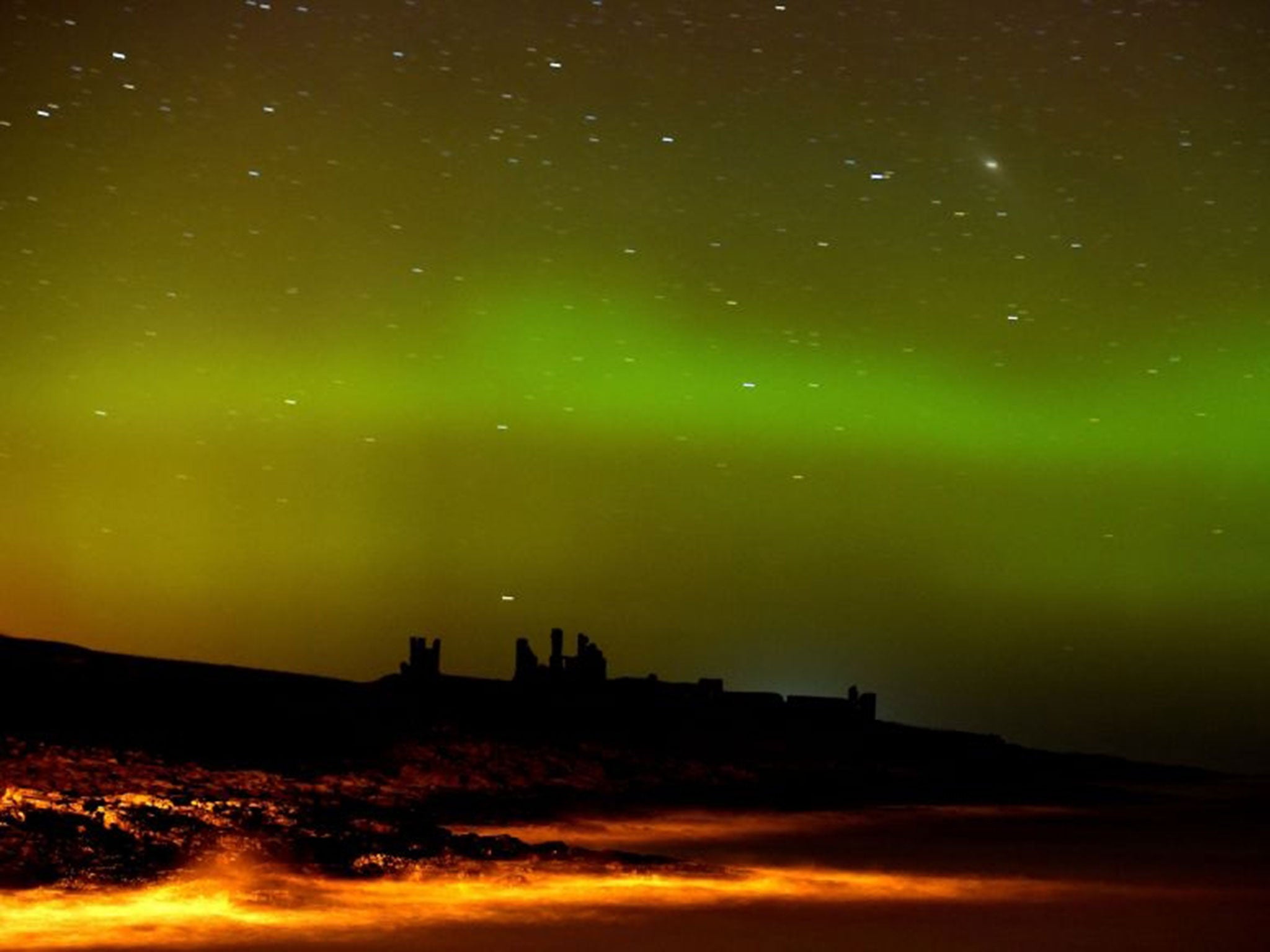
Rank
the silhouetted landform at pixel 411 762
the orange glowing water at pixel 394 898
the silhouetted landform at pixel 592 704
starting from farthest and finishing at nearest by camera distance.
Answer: the silhouetted landform at pixel 592 704 < the silhouetted landform at pixel 411 762 < the orange glowing water at pixel 394 898

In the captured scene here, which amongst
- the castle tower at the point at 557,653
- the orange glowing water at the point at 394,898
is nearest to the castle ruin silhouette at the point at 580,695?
the castle tower at the point at 557,653

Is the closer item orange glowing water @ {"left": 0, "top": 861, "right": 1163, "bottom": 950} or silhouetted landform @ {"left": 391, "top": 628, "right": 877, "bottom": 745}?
orange glowing water @ {"left": 0, "top": 861, "right": 1163, "bottom": 950}

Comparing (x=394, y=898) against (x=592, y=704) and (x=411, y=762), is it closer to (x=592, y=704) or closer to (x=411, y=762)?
(x=411, y=762)

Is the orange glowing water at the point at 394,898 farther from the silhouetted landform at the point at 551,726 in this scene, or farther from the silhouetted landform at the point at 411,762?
the silhouetted landform at the point at 551,726

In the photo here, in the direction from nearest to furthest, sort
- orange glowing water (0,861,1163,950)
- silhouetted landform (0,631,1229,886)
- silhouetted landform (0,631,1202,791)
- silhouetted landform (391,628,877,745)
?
orange glowing water (0,861,1163,950) < silhouetted landform (0,631,1229,886) < silhouetted landform (0,631,1202,791) < silhouetted landform (391,628,877,745)

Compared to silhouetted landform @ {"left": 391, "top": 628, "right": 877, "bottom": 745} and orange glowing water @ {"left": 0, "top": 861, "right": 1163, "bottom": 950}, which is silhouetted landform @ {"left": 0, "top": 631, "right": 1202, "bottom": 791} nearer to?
silhouetted landform @ {"left": 391, "top": 628, "right": 877, "bottom": 745}

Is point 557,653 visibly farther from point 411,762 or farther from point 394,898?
point 394,898

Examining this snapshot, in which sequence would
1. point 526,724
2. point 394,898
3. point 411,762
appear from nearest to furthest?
point 394,898 < point 411,762 < point 526,724

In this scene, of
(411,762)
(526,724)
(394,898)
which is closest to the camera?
(394,898)

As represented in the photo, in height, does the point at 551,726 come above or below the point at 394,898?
above

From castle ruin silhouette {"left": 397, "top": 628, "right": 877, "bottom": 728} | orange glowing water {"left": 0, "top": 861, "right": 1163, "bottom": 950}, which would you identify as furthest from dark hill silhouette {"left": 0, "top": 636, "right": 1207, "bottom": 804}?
orange glowing water {"left": 0, "top": 861, "right": 1163, "bottom": 950}

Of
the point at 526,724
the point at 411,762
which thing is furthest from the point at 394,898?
the point at 526,724

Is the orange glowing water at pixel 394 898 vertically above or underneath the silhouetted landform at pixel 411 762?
underneath

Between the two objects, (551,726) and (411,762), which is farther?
(551,726)
